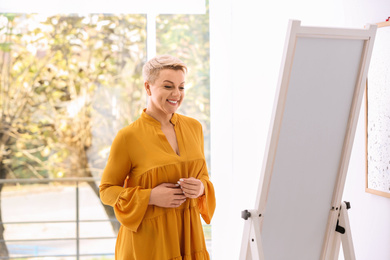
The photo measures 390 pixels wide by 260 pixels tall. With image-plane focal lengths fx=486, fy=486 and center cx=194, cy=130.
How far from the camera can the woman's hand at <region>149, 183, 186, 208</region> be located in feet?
5.79

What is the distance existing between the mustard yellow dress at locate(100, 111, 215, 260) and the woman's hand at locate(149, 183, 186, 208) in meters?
0.02

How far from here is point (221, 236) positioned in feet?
13.1

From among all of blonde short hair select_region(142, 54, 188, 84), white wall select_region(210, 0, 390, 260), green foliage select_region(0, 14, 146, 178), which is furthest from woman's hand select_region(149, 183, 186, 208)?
green foliage select_region(0, 14, 146, 178)

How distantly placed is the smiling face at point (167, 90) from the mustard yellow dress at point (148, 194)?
0.08 metres

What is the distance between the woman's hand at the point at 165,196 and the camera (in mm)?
→ 1765

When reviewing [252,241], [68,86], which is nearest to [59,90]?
[68,86]

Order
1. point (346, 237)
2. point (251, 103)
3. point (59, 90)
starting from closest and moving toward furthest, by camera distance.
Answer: point (346, 237), point (251, 103), point (59, 90)

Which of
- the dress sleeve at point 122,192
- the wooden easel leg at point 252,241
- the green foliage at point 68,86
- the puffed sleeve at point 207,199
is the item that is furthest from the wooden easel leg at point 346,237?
the green foliage at point 68,86

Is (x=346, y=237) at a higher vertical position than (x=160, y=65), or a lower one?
Result: lower

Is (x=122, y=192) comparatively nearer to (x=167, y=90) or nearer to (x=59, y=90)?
(x=167, y=90)

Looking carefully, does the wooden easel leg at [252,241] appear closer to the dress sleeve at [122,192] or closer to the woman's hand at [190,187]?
the woman's hand at [190,187]

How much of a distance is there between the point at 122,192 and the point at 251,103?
1835 mm

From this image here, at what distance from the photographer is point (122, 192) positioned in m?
1.81

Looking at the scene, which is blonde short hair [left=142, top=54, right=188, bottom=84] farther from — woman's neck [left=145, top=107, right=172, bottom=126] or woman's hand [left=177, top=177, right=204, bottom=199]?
woman's hand [left=177, top=177, right=204, bottom=199]
